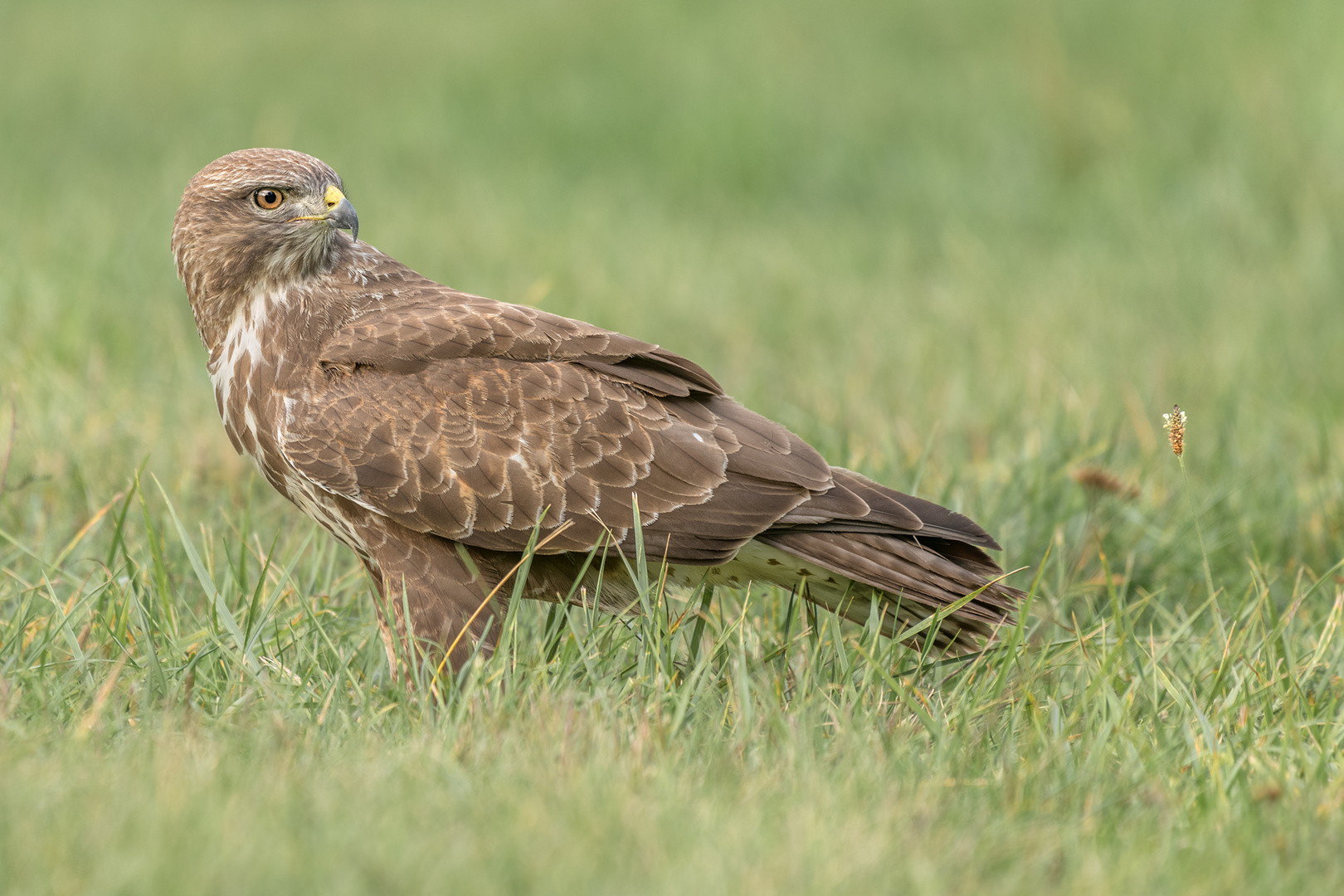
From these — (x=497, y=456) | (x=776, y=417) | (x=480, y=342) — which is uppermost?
(x=480, y=342)

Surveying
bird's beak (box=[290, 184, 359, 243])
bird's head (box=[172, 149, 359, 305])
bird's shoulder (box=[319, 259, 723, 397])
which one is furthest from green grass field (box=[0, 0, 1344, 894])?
bird's beak (box=[290, 184, 359, 243])

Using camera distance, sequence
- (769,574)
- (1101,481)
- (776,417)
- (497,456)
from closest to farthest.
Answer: (497,456) → (769,574) → (1101,481) → (776,417)

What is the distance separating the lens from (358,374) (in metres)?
4.04

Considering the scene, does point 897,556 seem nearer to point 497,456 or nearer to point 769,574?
point 769,574

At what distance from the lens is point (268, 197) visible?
4250 mm

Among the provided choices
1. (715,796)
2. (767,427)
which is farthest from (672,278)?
(715,796)

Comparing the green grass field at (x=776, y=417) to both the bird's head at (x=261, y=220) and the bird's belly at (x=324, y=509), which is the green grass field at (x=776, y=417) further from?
the bird's head at (x=261, y=220)

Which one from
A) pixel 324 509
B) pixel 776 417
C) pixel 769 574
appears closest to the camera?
pixel 324 509

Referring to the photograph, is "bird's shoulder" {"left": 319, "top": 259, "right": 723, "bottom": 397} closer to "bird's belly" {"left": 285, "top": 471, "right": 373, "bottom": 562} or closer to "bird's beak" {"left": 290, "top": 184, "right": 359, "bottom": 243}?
"bird's beak" {"left": 290, "top": 184, "right": 359, "bottom": 243}

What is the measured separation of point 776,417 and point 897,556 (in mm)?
2572

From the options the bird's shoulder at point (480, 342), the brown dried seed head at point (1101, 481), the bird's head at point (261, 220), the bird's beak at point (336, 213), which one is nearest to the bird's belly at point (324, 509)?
the bird's shoulder at point (480, 342)

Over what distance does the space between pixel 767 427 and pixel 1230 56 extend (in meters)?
8.91

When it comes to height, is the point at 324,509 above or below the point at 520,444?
below

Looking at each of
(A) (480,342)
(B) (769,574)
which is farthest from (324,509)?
(B) (769,574)
